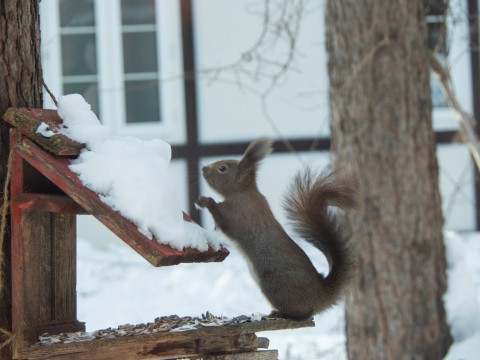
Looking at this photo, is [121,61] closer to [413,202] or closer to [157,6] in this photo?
[157,6]

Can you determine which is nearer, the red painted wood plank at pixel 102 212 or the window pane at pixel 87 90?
the red painted wood plank at pixel 102 212

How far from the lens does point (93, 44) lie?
25.5 feet

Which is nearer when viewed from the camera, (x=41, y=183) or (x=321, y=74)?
(x=41, y=183)

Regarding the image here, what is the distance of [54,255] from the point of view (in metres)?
2.06

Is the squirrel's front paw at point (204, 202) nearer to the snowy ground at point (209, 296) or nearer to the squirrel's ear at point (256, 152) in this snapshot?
the squirrel's ear at point (256, 152)

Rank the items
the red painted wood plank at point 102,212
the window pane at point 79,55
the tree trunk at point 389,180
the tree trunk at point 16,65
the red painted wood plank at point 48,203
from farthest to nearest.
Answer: the window pane at point 79,55
the tree trunk at point 389,180
the tree trunk at point 16,65
the red painted wood plank at point 48,203
the red painted wood plank at point 102,212

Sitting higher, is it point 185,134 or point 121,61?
point 121,61

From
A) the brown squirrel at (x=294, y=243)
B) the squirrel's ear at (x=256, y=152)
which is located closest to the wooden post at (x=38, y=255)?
the brown squirrel at (x=294, y=243)

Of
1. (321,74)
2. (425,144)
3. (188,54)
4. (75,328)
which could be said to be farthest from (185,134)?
(75,328)

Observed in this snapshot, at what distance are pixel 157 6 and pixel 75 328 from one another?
5809 mm

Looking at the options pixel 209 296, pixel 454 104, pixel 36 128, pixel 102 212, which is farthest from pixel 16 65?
pixel 209 296

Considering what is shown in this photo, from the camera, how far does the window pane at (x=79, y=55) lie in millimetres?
7730

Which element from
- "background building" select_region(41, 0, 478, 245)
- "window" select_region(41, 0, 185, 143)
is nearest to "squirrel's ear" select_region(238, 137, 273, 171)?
"background building" select_region(41, 0, 478, 245)

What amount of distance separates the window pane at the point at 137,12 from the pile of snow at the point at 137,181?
232 inches
